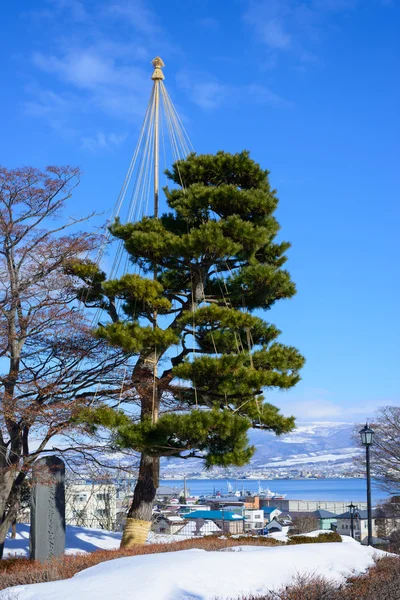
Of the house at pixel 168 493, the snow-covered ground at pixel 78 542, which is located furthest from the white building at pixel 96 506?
the house at pixel 168 493

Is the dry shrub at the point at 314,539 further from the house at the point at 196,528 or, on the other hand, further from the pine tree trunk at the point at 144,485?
the house at the point at 196,528

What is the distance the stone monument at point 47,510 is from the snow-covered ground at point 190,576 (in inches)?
172

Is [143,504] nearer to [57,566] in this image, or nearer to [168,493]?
[57,566]

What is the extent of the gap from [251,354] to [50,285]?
523 cm

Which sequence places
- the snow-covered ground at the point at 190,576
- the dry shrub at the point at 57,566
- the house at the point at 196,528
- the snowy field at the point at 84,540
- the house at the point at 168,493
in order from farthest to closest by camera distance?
1. the house at the point at 168,493
2. the house at the point at 196,528
3. the snowy field at the point at 84,540
4. the dry shrub at the point at 57,566
5. the snow-covered ground at the point at 190,576

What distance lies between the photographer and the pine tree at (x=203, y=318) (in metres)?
12.8

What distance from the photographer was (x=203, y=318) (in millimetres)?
14055

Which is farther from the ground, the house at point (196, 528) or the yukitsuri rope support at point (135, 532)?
the yukitsuri rope support at point (135, 532)

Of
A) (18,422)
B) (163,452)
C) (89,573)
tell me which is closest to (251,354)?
(163,452)

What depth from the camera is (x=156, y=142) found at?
16188 millimetres

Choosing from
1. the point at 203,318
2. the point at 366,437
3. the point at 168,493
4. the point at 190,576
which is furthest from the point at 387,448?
the point at 168,493

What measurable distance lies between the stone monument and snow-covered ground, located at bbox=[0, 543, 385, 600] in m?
4.37

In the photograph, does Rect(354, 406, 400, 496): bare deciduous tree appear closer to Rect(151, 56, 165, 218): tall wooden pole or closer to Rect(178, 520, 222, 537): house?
Rect(178, 520, 222, 537): house

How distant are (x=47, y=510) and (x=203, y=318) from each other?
207 inches
